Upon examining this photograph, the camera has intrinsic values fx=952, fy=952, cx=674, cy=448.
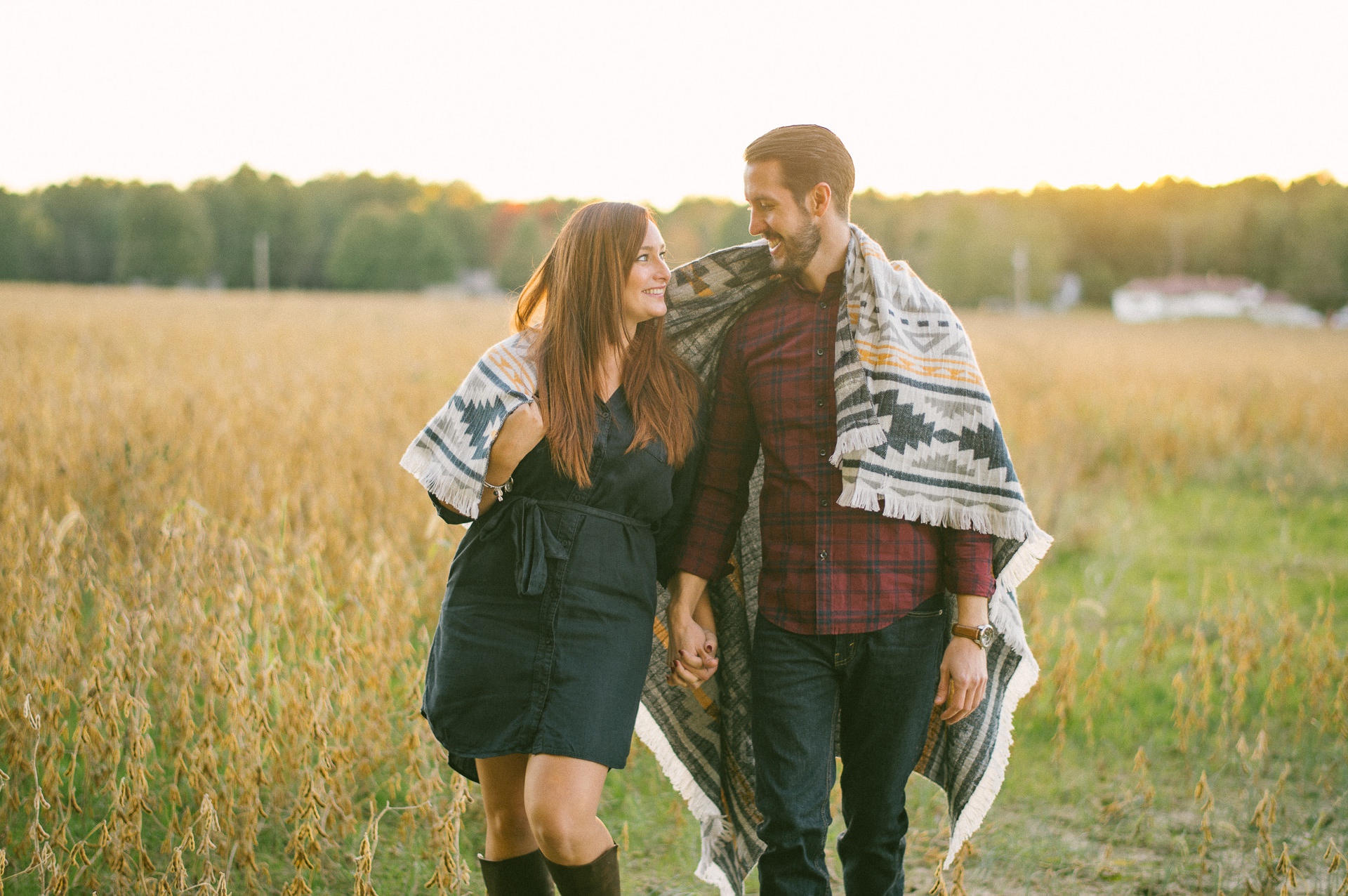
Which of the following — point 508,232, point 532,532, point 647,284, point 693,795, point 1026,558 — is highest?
point 508,232

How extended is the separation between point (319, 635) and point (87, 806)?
133 cm

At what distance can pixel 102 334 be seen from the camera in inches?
488

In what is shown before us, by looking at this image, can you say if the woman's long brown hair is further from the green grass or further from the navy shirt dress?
the green grass

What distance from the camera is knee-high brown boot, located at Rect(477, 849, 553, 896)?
2.27 m

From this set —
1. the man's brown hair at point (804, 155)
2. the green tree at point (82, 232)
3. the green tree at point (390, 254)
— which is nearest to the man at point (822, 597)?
the man's brown hair at point (804, 155)

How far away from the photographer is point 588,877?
2.02 m

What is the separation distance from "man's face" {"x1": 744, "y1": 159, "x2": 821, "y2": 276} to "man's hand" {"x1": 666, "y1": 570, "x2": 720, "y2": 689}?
2.75 ft

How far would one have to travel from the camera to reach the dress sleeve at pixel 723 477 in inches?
93.3

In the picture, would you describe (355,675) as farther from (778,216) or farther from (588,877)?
(778,216)

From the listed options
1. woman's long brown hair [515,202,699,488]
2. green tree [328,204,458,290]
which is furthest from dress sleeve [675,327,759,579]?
green tree [328,204,458,290]

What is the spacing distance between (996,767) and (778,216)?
148 cm

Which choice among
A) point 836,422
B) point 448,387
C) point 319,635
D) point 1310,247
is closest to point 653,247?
point 836,422

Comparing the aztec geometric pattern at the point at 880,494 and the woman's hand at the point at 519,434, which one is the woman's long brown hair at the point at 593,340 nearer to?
the woman's hand at the point at 519,434

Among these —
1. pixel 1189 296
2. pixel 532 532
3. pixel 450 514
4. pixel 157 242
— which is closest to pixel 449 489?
pixel 450 514
